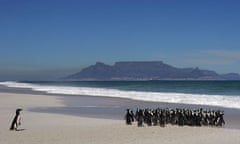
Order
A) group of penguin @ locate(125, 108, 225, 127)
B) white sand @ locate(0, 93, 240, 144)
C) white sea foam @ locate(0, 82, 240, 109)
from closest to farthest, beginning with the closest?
white sand @ locate(0, 93, 240, 144)
group of penguin @ locate(125, 108, 225, 127)
white sea foam @ locate(0, 82, 240, 109)

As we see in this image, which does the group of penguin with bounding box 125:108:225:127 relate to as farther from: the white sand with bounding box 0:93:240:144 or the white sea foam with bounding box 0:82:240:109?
the white sea foam with bounding box 0:82:240:109

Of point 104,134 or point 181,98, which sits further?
point 181,98

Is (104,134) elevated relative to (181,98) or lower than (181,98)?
lower

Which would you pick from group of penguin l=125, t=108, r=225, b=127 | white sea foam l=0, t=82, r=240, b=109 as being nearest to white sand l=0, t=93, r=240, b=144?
group of penguin l=125, t=108, r=225, b=127

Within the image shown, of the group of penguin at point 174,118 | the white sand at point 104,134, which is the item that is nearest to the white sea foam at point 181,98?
the group of penguin at point 174,118

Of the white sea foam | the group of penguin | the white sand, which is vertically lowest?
the white sand

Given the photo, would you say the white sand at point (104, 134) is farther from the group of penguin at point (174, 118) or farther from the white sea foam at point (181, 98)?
the white sea foam at point (181, 98)

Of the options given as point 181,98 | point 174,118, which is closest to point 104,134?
point 174,118

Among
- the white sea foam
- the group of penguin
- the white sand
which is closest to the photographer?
the white sand

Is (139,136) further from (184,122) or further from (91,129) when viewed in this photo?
(184,122)

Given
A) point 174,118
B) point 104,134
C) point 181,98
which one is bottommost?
point 104,134

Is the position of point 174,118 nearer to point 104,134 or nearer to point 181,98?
point 104,134

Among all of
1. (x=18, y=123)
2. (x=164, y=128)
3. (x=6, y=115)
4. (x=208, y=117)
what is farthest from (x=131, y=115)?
(x=6, y=115)

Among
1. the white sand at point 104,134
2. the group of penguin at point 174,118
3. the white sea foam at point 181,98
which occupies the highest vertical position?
the white sea foam at point 181,98
